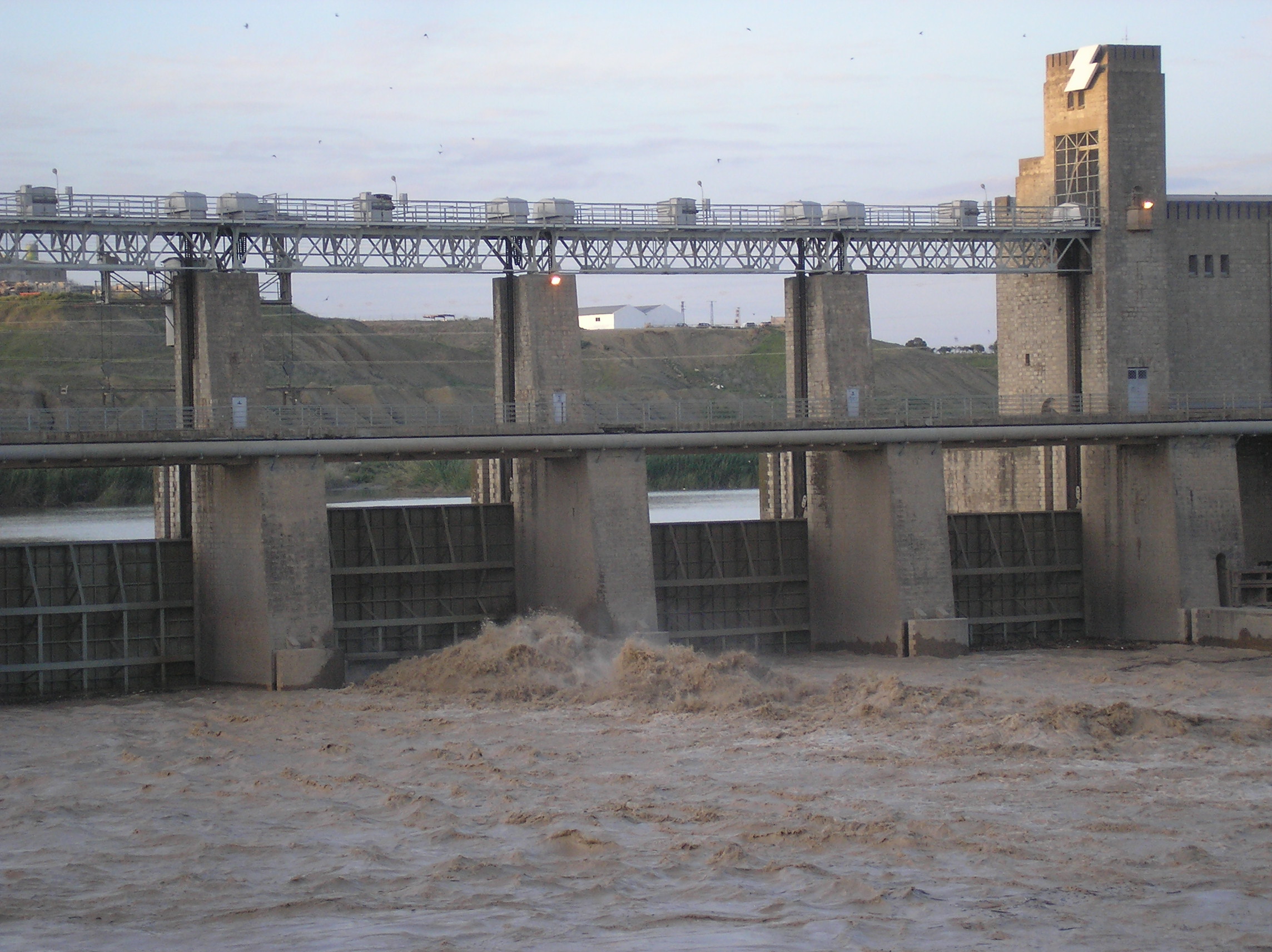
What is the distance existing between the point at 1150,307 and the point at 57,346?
54648mm

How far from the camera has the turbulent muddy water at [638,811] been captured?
738 inches

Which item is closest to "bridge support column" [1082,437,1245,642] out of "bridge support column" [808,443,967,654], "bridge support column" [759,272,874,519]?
"bridge support column" [808,443,967,654]

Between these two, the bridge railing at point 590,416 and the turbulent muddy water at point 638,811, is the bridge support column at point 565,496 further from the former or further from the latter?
the turbulent muddy water at point 638,811

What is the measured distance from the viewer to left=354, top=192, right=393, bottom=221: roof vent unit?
122 ft

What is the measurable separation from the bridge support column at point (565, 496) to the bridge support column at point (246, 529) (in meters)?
5.62

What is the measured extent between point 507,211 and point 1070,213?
1636cm

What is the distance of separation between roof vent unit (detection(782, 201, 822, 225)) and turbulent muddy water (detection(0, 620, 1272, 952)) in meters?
12.4

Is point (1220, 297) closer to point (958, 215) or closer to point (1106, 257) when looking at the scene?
point (1106, 257)

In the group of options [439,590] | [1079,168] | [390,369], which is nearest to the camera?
[439,590]

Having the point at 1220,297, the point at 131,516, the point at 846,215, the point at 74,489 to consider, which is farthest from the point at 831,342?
the point at 74,489

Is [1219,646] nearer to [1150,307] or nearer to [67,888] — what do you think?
[1150,307]

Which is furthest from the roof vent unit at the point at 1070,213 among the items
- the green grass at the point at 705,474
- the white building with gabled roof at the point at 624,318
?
the white building with gabled roof at the point at 624,318

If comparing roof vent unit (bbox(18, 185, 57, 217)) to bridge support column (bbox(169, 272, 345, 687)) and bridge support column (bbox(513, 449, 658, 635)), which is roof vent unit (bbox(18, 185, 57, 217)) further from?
bridge support column (bbox(513, 449, 658, 635))

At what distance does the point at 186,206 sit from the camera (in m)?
35.8
